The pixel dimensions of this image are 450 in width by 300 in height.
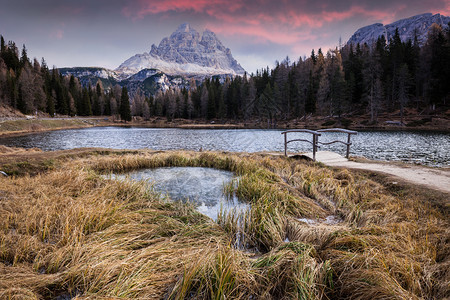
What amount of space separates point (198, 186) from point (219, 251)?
17.9 ft

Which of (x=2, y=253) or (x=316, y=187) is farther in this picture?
(x=316, y=187)

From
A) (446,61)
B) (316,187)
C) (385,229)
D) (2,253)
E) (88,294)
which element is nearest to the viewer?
(88,294)

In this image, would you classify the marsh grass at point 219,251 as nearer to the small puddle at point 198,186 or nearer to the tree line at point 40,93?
the small puddle at point 198,186

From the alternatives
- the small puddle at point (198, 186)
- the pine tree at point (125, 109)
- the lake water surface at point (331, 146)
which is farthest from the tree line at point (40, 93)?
the small puddle at point (198, 186)

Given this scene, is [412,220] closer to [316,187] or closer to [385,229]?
[385,229]

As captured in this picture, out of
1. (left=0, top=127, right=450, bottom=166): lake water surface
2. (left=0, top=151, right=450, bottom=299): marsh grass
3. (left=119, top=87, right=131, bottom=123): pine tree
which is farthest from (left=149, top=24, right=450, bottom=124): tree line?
(left=0, top=151, right=450, bottom=299): marsh grass

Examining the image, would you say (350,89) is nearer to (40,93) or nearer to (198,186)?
(198,186)

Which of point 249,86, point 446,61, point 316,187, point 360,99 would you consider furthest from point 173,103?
point 316,187

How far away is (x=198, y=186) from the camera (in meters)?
8.28

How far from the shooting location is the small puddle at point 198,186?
6318mm

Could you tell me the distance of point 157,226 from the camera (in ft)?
14.2

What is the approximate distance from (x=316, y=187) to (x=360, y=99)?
62.2 meters

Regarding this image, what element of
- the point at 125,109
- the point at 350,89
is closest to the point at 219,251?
the point at 350,89

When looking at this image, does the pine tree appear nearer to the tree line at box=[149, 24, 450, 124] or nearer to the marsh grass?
the tree line at box=[149, 24, 450, 124]
